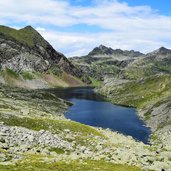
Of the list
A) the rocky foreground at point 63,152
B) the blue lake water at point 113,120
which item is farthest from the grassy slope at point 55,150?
the blue lake water at point 113,120

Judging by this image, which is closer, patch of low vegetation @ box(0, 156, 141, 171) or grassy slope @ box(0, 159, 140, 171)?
patch of low vegetation @ box(0, 156, 141, 171)

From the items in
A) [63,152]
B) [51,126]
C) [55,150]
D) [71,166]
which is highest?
[71,166]

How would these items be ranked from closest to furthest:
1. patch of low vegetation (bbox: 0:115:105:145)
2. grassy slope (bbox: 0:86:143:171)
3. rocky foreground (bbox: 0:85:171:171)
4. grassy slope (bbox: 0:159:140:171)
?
grassy slope (bbox: 0:159:140:171) → grassy slope (bbox: 0:86:143:171) → rocky foreground (bbox: 0:85:171:171) → patch of low vegetation (bbox: 0:115:105:145)

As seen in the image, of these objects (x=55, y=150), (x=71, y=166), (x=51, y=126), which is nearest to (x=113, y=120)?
(x=51, y=126)

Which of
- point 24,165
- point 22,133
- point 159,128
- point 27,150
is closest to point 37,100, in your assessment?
point 159,128

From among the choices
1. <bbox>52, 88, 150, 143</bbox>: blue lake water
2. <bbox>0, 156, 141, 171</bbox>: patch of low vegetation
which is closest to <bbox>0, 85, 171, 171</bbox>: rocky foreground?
<bbox>0, 156, 141, 171</bbox>: patch of low vegetation

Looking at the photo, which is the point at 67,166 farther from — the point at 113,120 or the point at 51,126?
the point at 113,120

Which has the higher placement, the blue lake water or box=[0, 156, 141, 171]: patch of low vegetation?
box=[0, 156, 141, 171]: patch of low vegetation

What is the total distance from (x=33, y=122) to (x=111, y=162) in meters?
36.2

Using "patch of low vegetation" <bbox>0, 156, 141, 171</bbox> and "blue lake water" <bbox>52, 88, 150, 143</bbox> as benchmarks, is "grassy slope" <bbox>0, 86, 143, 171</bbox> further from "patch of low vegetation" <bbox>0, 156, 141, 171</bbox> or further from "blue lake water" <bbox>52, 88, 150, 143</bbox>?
"blue lake water" <bbox>52, 88, 150, 143</bbox>

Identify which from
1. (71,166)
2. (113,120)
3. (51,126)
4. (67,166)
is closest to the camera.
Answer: (67,166)

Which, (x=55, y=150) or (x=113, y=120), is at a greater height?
(x=55, y=150)

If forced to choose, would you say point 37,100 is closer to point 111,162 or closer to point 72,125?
point 72,125

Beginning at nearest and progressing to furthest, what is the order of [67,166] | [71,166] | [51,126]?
[67,166] < [71,166] < [51,126]
